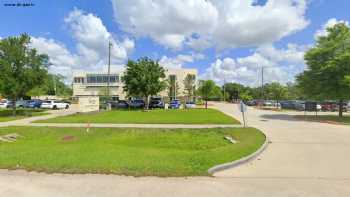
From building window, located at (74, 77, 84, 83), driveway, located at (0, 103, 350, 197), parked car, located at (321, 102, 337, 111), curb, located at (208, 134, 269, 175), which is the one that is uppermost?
building window, located at (74, 77, 84, 83)

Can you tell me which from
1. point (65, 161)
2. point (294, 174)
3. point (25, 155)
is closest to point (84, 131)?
point (25, 155)

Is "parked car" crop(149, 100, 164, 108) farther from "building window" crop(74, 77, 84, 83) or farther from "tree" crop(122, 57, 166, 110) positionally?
"building window" crop(74, 77, 84, 83)

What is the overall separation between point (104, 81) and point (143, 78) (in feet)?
178

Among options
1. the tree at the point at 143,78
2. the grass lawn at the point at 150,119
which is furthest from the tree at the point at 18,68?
the tree at the point at 143,78

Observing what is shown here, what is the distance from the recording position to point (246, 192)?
5.57m

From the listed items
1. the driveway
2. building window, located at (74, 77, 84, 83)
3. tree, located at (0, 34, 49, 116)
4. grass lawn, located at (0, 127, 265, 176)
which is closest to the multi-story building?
building window, located at (74, 77, 84, 83)

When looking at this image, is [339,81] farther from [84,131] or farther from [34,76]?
[34,76]

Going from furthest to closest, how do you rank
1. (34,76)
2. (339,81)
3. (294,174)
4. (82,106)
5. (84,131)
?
(82,106)
(34,76)
(339,81)
(84,131)
(294,174)

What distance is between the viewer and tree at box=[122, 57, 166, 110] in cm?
3803

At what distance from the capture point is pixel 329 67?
2381 centimetres

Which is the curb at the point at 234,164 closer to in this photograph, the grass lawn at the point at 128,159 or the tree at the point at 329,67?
the grass lawn at the point at 128,159

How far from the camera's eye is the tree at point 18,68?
25781 millimetres

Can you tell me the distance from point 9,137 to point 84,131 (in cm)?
419

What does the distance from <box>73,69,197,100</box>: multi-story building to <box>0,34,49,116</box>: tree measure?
5638 centimetres
